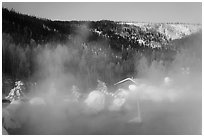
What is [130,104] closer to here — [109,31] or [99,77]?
[99,77]

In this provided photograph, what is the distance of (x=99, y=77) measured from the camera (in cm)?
262

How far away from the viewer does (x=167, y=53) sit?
267cm

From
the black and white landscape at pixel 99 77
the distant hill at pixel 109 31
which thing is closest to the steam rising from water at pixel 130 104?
the black and white landscape at pixel 99 77

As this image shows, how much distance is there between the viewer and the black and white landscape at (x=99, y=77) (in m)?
2.52

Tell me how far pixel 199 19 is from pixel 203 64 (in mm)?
363

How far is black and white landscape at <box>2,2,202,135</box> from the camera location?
252cm

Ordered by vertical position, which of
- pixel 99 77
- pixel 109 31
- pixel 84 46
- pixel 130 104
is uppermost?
pixel 109 31

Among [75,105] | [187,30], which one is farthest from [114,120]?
[187,30]

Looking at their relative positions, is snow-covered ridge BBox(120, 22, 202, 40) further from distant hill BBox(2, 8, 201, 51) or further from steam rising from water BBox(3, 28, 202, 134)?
steam rising from water BBox(3, 28, 202, 134)

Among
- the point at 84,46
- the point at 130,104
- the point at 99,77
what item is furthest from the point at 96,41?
the point at 130,104

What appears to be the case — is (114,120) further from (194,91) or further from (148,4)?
(148,4)

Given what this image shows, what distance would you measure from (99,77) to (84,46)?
0.88ft

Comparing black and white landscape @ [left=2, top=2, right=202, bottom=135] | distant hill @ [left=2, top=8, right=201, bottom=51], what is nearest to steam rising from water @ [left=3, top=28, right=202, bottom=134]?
black and white landscape @ [left=2, top=2, right=202, bottom=135]

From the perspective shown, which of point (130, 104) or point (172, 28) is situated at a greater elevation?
point (172, 28)
